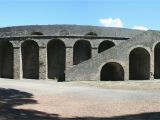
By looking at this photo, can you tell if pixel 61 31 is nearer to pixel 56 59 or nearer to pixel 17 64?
pixel 56 59

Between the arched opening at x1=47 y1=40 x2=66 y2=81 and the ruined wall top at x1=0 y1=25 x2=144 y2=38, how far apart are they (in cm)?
116

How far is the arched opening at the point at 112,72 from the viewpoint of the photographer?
30.7 m

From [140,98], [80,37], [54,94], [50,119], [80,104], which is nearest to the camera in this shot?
[50,119]

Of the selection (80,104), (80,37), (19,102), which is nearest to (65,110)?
(80,104)

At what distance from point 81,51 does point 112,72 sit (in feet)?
12.2

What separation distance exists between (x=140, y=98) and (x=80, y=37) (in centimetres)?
1616

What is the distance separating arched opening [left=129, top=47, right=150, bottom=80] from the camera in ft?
102

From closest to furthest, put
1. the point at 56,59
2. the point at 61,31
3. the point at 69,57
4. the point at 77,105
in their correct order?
1. the point at 77,105
2. the point at 69,57
3. the point at 61,31
4. the point at 56,59

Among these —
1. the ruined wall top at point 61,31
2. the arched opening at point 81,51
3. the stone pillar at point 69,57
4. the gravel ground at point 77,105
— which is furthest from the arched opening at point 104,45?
the gravel ground at point 77,105

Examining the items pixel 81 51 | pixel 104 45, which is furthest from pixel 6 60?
pixel 104 45

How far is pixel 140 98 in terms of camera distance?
17.5 m

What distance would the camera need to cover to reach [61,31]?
33375mm

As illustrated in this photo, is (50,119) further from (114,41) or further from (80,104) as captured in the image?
(114,41)

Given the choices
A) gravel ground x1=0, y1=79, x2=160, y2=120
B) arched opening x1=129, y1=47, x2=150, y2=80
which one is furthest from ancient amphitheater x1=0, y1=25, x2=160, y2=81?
gravel ground x1=0, y1=79, x2=160, y2=120
